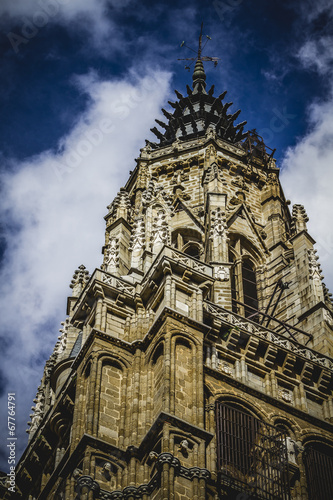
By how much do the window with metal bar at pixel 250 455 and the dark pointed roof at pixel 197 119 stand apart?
24056 mm

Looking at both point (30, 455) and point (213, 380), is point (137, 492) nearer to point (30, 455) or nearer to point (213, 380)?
point (213, 380)

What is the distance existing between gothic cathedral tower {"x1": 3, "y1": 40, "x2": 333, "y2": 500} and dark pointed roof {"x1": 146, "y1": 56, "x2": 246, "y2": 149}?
7.80 m

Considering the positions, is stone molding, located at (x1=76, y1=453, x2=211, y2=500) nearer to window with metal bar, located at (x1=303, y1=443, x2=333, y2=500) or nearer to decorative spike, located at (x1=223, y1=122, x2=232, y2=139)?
window with metal bar, located at (x1=303, y1=443, x2=333, y2=500)

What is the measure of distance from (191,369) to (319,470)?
490 cm

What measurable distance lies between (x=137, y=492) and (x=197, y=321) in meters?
6.49

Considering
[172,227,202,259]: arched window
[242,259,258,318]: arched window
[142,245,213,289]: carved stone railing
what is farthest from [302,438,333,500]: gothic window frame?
[172,227,202,259]: arched window

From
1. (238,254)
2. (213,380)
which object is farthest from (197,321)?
(238,254)

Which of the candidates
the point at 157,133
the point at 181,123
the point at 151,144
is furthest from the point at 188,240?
the point at 157,133

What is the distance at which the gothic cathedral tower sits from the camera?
33219 millimetres

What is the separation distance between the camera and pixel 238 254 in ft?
166

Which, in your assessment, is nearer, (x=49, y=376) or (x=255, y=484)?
(x=255, y=484)

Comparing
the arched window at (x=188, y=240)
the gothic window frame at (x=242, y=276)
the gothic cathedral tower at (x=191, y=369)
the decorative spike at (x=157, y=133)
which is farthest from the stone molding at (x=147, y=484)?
the decorative spike at (x=157, y=133)

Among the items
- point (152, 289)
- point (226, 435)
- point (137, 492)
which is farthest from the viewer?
point (152, 289)

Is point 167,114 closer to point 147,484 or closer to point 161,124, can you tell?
point 161,124
